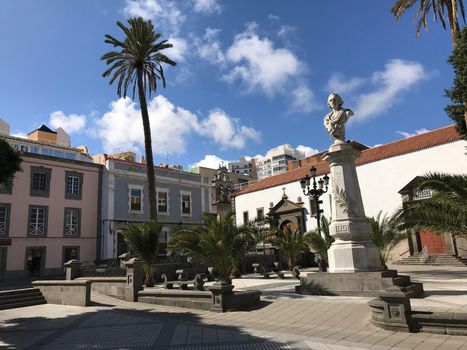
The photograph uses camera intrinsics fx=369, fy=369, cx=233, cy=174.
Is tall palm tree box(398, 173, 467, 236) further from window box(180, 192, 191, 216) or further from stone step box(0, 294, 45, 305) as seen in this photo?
window box(180, 192, 191, 216)

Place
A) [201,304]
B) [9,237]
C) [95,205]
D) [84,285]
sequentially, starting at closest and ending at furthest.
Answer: [201,304]
[84,285]
[9,237]
[95,205]

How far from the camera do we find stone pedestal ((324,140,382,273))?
33.6ft

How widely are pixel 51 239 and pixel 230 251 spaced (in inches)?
818

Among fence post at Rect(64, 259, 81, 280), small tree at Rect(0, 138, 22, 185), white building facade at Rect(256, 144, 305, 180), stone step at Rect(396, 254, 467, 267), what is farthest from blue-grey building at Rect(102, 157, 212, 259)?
white building facade at Rect(256, 144, 305, 180)

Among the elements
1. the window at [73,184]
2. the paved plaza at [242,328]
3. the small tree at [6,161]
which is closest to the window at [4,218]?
the window at [73,184]

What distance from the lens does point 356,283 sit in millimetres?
9844

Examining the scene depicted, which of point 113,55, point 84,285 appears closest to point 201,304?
point 84,285

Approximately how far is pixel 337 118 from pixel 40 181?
25.6 meters

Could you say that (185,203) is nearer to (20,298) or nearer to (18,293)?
(18,293)

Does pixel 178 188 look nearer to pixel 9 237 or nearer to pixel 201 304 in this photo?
pixel 9 237

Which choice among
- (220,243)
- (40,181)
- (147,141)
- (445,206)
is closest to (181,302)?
(220,243)

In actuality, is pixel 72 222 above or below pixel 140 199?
below

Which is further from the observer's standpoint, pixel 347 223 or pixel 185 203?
pixel 185 203

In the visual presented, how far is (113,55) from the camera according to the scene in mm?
24922
